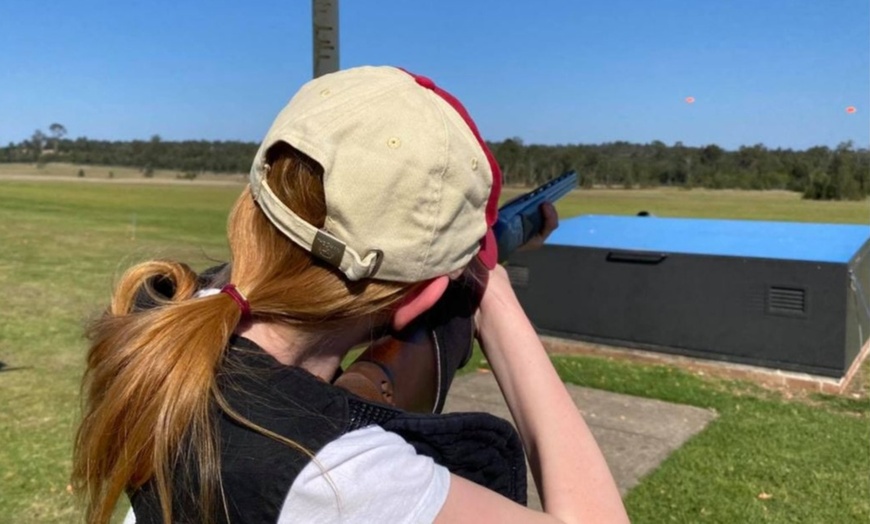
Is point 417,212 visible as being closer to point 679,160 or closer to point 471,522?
point 471,522

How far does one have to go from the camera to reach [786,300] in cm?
639

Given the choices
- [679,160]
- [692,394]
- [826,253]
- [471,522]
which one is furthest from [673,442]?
[679,160]

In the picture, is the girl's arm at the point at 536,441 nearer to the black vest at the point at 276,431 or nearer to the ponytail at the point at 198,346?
the black vest at the point at 276,431

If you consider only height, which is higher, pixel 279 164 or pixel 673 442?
pixel 279 164

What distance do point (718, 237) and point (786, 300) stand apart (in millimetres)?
1403

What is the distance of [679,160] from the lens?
178 ft

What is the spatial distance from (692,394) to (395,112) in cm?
555

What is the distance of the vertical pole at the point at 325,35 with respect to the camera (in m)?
2.55

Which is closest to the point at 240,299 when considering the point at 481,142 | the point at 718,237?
the point at 481,142

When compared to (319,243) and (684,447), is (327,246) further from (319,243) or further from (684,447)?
(684,447)

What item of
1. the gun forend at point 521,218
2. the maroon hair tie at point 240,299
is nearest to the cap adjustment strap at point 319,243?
the maroon hair tie at point 240,299

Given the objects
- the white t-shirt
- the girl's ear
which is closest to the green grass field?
the girl's ear

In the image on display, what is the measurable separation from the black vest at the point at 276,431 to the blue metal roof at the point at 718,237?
581 centimetres

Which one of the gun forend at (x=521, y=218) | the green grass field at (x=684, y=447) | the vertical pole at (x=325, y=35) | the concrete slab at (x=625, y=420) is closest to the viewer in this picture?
the gun forend at (x=521, y=218)
